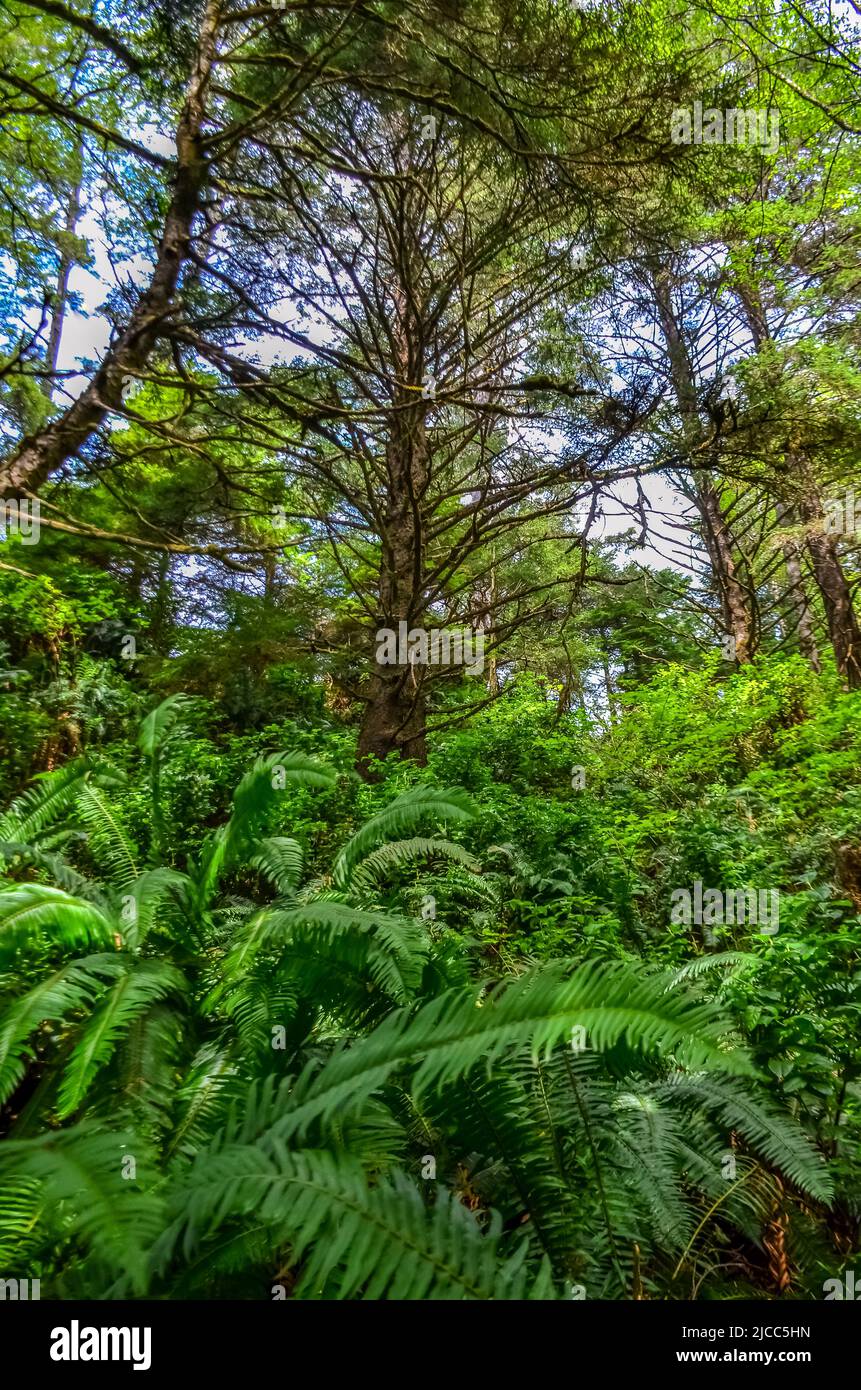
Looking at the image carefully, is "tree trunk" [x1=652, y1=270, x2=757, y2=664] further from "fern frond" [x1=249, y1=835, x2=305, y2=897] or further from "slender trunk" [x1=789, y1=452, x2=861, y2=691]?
"fern frond" [x1=249, y1=835, x2=305, y2=897]

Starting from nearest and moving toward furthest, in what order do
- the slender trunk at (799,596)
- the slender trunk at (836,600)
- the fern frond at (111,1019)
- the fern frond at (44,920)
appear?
the fern frond at (111,1019)
the fern frond at (44,920)
the slender trunk at (836,600)
the slender trunk at (799,596)

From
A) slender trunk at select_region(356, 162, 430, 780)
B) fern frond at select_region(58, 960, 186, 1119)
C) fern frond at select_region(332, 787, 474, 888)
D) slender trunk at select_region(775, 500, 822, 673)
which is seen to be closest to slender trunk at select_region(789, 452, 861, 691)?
slender trunk at select_region(775, 500, 822, 673)

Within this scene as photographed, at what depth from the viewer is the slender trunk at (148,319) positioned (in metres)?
3.96

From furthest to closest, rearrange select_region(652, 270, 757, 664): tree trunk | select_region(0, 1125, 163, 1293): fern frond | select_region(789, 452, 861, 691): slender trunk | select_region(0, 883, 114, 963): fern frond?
select_region(652, 270, 757, 664): tree trunk, select_region(789, 452, 861, 691): slender trunk, select_region(0, 883, 114, 963): fern frond, select_region(0, 1125, 163, 1293): fern frond

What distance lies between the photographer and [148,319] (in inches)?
Result: 161

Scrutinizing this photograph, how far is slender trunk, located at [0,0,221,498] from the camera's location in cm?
396

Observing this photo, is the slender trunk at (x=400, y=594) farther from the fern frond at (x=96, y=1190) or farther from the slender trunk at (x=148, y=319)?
the fern frond at (x=96, y=1190)

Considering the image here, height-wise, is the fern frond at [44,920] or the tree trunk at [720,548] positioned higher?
the tree trunk at [720,548]

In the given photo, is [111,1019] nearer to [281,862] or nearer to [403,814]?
[281,862]

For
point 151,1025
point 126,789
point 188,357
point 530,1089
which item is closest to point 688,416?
point 188,357

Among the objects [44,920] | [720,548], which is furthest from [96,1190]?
[720,548]

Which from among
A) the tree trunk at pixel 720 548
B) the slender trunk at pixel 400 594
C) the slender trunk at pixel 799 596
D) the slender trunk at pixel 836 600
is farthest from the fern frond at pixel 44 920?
the tree trunk at pixel 720 548

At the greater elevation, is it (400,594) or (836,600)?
(836,600)

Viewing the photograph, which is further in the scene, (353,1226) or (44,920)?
(44,920)
